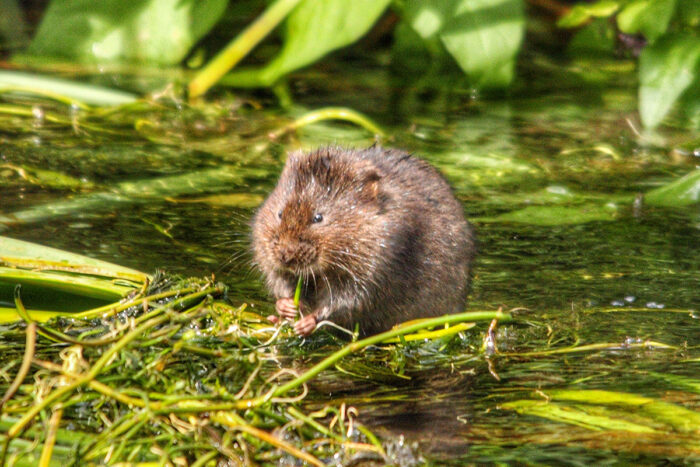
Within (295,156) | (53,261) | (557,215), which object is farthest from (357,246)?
(557,215)

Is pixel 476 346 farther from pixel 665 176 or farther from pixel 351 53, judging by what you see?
pixel 351 53

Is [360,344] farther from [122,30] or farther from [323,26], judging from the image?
[122,30]

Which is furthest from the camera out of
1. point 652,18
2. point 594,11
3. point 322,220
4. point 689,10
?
point 594,11

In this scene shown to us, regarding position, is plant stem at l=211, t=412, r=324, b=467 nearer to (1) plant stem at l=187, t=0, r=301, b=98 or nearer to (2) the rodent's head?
(2) the rodent's head

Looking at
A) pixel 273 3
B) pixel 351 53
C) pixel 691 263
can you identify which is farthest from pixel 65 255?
pixel 351 53

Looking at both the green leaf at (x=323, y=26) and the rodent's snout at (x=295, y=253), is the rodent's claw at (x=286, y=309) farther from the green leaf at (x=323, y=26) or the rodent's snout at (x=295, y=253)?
the green leaf at (x=323, y=26)
